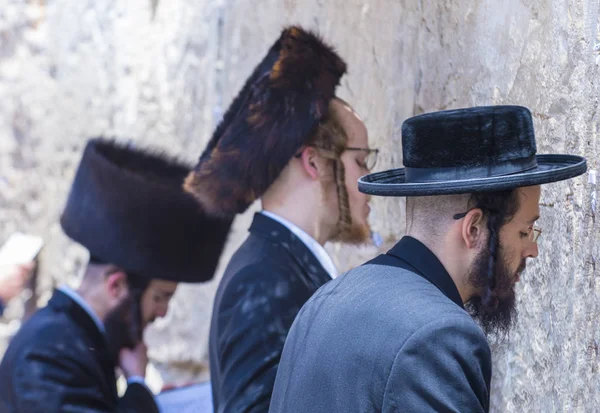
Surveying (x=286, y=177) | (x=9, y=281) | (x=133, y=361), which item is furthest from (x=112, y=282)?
(x=9, y=281)

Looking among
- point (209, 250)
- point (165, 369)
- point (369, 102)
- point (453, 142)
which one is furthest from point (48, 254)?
point (453, 142)

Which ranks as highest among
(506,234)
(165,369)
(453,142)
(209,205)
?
(453,142)

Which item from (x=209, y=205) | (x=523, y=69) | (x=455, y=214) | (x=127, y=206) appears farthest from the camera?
(x=127, y=206)

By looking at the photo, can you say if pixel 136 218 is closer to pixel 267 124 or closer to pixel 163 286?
pixel 163 286

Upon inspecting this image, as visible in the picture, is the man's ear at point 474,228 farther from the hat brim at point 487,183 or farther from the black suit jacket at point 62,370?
the black suit jacket at point 62,370

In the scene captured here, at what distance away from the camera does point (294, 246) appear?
8.26ft

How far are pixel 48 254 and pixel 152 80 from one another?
4.48 ft

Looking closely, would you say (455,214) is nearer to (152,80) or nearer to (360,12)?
(360,12)

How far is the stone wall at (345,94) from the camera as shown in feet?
7.56

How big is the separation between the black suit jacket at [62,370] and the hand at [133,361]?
106mm

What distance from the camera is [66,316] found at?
3.02 metres

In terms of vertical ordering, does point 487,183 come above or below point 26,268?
above

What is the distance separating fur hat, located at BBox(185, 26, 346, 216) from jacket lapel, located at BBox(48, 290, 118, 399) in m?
0.64

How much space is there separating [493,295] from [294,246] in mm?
848
